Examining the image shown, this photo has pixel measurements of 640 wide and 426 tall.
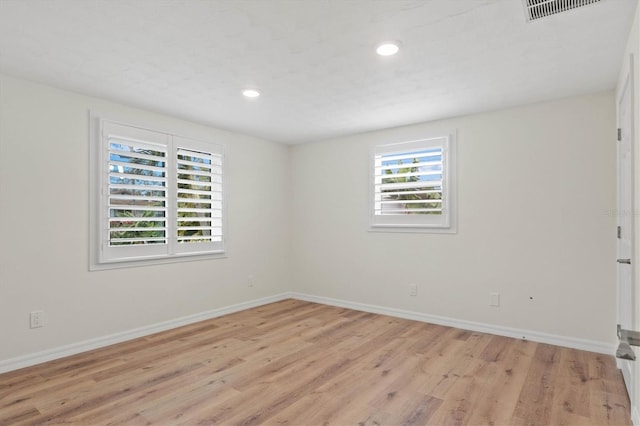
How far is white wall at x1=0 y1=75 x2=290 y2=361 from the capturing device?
2.90 meters

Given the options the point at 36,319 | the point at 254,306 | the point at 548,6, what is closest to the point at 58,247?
the point at 36,319

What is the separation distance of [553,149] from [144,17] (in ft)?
11.4

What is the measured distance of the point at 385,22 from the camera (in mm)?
2135

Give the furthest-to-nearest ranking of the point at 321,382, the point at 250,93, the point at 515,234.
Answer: the point at 515,234
the point at 250,93
the point at 321,382

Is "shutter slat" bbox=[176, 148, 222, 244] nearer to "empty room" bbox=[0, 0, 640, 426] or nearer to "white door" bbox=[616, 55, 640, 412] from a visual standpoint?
"empty room" bbox=[0, 0, 640, 426]

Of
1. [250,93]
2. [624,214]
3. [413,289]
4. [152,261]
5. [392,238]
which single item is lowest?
[413,289]

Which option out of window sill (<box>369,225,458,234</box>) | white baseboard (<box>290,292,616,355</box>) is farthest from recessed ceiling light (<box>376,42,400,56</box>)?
white baseboard (<box>290,292,616,355</box>)

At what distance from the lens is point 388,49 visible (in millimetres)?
2445

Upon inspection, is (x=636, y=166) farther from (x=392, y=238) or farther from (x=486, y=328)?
(x=392, y=238)

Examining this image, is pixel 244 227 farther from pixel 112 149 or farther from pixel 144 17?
pixel 144 17

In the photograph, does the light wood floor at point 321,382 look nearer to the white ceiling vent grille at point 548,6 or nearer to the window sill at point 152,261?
the window sill at point 152,261

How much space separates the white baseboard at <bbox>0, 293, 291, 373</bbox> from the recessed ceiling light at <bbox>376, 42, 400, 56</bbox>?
3.37m

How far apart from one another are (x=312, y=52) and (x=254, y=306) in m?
3.48

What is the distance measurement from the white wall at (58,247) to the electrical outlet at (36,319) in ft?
0.11
